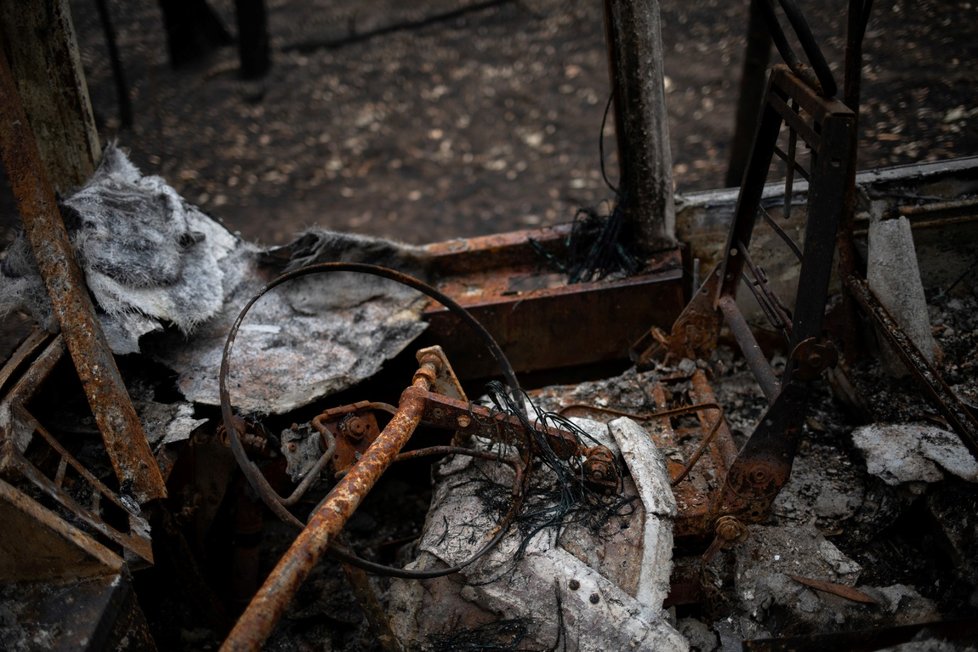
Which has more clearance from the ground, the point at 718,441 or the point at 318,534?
the point at 318,534

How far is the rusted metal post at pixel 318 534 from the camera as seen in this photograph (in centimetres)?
187

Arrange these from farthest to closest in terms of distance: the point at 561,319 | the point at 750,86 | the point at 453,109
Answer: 1. the point at 453,109
2. the point at 750,86
3. the point at 561,319

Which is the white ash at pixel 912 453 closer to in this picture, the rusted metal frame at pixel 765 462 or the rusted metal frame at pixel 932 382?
the rusted metal frame at pixel 932 382

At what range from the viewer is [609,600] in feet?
8.62

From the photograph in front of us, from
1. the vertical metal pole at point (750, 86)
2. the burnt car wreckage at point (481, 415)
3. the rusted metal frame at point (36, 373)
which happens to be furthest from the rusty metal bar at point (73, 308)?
the vertical metal pole at point (750, 86)

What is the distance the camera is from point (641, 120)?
3764 millimetres

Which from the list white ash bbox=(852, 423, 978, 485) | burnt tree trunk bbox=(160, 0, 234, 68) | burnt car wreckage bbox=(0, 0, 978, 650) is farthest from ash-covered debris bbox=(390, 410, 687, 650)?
burnt tree trunk bbox=(160, 0, 234, 68)

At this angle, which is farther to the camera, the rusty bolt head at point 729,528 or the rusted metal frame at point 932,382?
the rusty bolt head at point 729,528

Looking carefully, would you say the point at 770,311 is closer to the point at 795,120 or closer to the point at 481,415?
the point at 795,120

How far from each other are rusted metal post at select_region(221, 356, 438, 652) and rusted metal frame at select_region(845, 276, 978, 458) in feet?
6.25

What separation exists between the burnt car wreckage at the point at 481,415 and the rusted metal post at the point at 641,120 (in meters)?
0.01

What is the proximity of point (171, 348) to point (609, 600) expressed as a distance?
2.30m

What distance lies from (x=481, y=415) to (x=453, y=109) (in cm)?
601

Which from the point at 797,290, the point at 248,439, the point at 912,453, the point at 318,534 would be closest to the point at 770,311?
the point at 797,290
